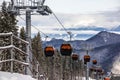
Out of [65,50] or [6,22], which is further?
[6,22]

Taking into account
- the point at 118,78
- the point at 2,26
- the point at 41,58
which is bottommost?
the point at 118,78

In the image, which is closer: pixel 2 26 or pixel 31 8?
pixel 31 8

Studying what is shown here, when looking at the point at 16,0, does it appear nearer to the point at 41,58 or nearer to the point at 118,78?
the point at 41,58

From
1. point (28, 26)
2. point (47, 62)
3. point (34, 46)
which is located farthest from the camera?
point (47, 62)

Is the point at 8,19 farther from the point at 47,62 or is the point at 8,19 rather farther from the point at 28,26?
the point at 47,62

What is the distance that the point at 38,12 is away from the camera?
36.4m

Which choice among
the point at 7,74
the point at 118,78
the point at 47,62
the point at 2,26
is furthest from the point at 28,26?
the point at 118,78

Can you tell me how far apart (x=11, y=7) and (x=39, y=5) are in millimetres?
2369

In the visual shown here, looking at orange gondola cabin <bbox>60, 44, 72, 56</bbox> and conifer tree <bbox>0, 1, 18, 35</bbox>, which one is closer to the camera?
orange gondola cabin <bbox>60, 44, 72, 56</bbox>

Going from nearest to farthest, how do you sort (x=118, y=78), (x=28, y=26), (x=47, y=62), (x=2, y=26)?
(x=28, y=26) < (x=2, y=26) < (x=47, y=62) < (x=118, y=78)

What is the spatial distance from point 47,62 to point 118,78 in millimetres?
26269

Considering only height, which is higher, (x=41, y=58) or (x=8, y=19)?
(x=8, y=19)

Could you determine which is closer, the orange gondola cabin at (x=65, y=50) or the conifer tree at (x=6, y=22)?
the orange gondola cabin at (x=65, y=50)

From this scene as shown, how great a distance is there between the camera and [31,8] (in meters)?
35.5
